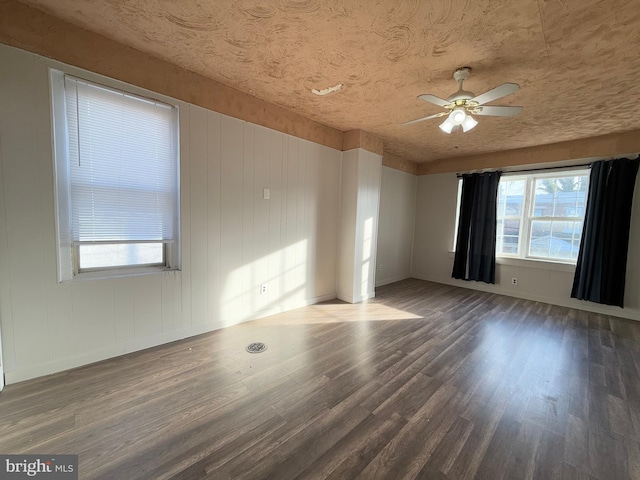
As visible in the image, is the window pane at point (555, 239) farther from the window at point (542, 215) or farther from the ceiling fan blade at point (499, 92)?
the ceiling fan blade at point (499, 92)

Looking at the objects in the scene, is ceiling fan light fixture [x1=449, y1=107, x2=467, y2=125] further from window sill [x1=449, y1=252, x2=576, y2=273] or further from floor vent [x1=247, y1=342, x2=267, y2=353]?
window sill [x1=449, y1=252, x2=576, y2=273]

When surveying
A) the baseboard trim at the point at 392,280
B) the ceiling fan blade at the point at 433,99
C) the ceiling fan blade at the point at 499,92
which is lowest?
the baseboard trim at the point at 392,280

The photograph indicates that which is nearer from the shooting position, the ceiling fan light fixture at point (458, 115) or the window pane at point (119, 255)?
the window pane at point (119, 255)

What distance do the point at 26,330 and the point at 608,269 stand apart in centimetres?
657

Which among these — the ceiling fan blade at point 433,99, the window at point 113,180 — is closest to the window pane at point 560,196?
the ceiling fan blade at point 433,99

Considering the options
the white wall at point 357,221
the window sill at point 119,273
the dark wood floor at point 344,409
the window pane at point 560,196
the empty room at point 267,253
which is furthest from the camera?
the window pane at point 560,196

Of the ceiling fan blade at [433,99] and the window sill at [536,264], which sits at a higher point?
the ceiling fan blade at [433,99]

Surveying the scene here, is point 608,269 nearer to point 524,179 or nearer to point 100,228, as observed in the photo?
point 524,179

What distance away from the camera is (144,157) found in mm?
2299

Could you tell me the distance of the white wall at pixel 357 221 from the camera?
391 cm

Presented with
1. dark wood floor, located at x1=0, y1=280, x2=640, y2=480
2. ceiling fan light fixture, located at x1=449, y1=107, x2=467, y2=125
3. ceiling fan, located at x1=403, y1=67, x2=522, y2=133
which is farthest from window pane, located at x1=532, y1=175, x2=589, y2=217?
ceiling fan light fixture, located at x1=449, y1=107, x2=467, y2=125

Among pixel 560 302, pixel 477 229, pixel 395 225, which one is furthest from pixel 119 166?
pixel 560 302

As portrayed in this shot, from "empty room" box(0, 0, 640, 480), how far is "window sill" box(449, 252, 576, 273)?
0.38 metres

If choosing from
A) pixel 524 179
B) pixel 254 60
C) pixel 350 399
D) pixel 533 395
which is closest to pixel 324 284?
pixel 350 399
